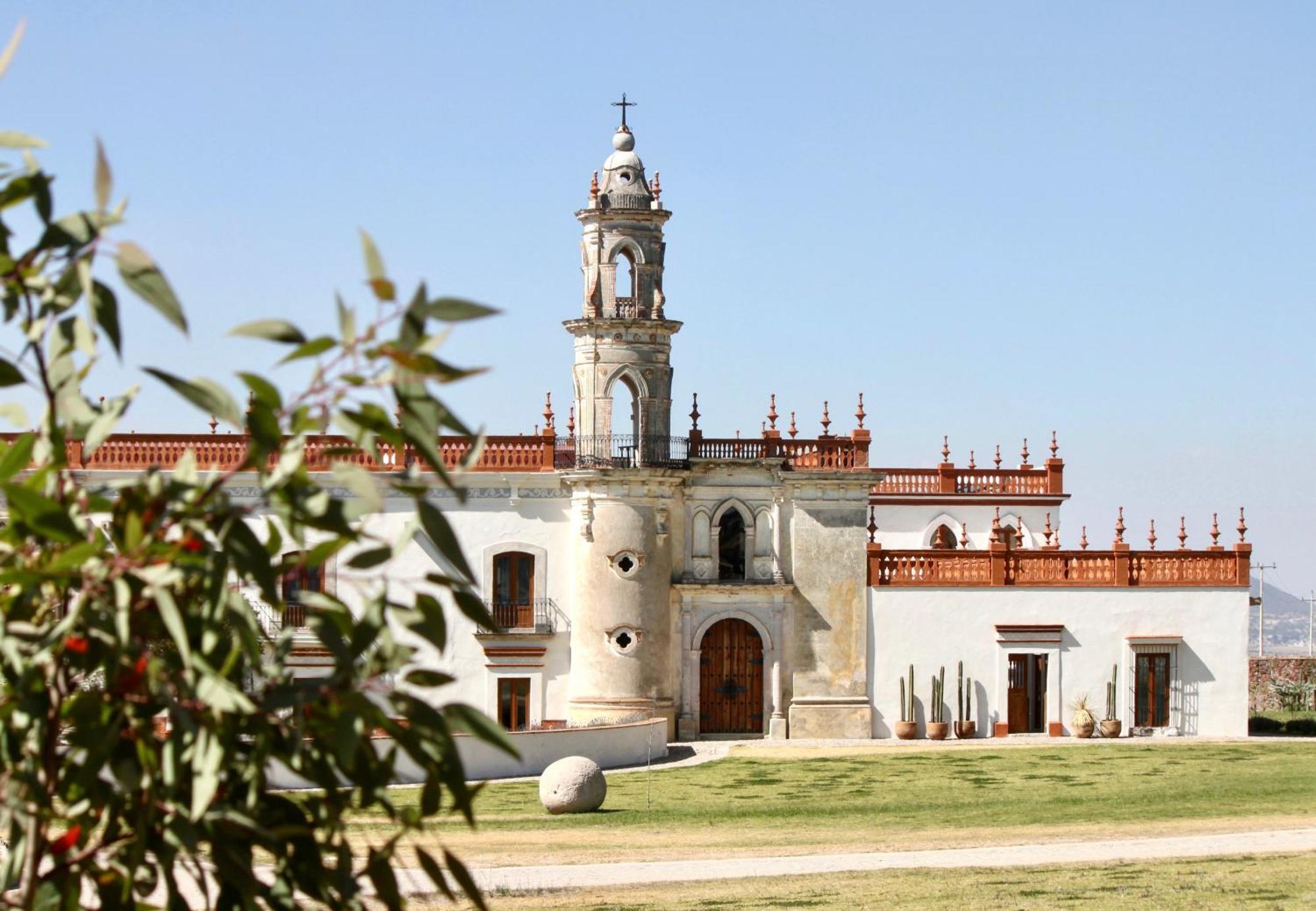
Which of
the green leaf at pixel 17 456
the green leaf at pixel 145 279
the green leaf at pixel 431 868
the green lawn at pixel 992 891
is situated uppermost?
the green leaf at pixel 145 279

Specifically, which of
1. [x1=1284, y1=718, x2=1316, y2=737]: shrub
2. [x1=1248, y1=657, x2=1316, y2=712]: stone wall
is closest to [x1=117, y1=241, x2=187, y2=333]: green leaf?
[x1=1284, y1=718, x2=1316, y2=737]: shrub

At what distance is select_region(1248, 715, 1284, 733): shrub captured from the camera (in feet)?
135

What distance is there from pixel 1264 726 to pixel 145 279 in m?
40.2

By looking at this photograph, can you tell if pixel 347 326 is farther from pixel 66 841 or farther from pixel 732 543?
pixel 732 543

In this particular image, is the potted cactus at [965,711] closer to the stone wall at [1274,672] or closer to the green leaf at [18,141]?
the stone wall at [1274,672]

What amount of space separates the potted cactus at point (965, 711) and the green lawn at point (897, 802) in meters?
2.90

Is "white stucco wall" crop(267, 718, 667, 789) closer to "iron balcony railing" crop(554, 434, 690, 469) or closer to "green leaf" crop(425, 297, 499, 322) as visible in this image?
"iron balcony railing" crop(554, 434, 690, 469)

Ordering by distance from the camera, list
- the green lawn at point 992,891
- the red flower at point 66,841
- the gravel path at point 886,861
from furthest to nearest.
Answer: the gravel path at point 886,861
the green lawn at point 992,891
the red flower at point 66,841

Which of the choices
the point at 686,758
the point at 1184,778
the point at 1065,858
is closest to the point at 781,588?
the point at 686,758

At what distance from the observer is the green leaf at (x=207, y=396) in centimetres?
470

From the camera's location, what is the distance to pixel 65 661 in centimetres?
480

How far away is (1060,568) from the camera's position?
129ft

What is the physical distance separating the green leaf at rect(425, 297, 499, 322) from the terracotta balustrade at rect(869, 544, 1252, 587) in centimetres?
3459

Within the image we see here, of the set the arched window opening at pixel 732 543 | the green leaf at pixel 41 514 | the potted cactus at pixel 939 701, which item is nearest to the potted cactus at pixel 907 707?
the potted cactus at pixel 939 701
